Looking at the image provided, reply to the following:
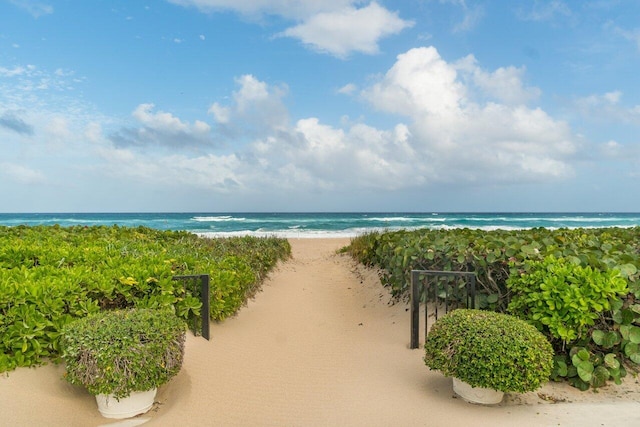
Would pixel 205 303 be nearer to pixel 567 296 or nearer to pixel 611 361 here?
pixel 567 296

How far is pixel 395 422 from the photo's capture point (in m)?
4.04

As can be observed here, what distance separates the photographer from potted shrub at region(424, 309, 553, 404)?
3.94 m

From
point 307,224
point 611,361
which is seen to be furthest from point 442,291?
point 307,224

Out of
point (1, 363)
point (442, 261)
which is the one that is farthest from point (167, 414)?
point (442, 261)

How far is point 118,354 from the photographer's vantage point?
3.68 meters

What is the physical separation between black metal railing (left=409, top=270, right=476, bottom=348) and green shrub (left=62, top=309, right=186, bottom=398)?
3146mm

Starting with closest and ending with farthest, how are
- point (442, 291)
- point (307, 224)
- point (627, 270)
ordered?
point (627, 270)
point (442, 291)
point (307, 224)

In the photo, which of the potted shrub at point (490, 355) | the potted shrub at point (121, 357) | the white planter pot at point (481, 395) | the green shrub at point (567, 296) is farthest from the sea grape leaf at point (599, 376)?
the potted shrub at point (121, 357)

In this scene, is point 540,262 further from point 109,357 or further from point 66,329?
point 66,329

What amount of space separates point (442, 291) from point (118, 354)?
174 inches

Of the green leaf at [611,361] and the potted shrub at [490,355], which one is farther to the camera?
the green leaf at [611,361]

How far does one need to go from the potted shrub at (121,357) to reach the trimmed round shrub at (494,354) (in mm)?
2560

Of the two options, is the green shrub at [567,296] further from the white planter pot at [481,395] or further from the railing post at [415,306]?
the railing post at [415,306]

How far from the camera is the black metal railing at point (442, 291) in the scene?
571cm
